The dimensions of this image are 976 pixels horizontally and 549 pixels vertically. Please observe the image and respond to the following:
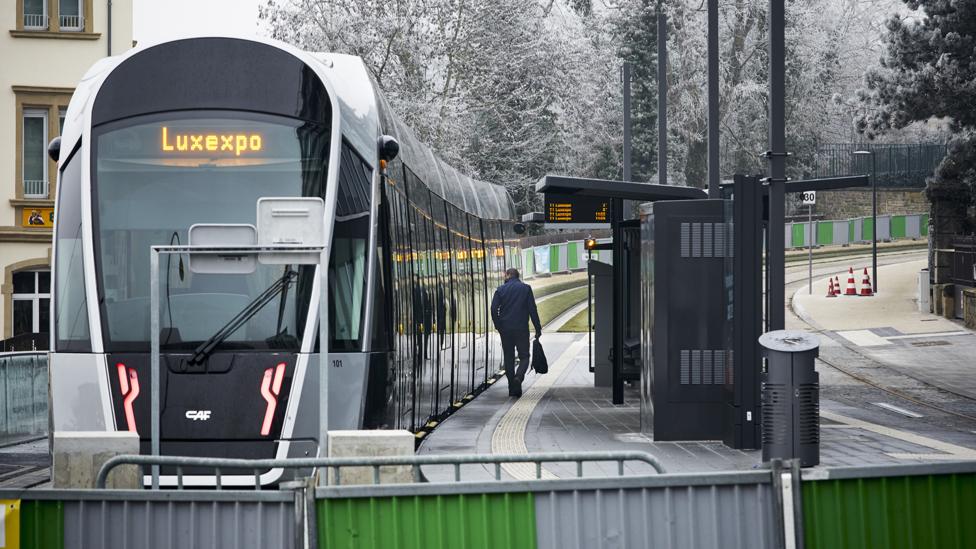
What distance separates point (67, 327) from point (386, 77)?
3692 centimetres

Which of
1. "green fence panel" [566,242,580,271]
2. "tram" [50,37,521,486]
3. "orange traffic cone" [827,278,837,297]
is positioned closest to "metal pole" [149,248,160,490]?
"tram" [50,37,521,486]

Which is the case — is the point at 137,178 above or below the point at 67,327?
above

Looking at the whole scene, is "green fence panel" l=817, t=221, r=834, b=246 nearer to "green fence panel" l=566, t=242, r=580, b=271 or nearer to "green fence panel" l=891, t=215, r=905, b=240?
"green fence panel" l=891, t=215, r=905, b=240

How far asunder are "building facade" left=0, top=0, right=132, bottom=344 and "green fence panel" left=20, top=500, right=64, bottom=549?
25.0 metres

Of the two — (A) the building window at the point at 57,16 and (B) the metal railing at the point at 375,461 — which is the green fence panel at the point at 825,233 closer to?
(A) the building window at the point at 57,16

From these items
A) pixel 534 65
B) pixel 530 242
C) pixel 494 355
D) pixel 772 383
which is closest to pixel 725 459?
pixel 772 383

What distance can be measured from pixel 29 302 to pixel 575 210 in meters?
14.3

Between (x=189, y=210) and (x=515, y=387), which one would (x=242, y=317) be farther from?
(x=515, y=387)

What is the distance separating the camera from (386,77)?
47156 millimetres

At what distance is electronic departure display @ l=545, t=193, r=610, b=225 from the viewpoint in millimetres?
21922

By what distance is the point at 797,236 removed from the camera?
218ft

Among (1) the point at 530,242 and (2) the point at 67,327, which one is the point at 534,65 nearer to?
(1) the point at 530,242

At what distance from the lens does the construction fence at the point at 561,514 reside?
6.69m

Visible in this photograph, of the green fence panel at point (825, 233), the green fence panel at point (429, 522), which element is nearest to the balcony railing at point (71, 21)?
the green fence panel at point (429, 522)
